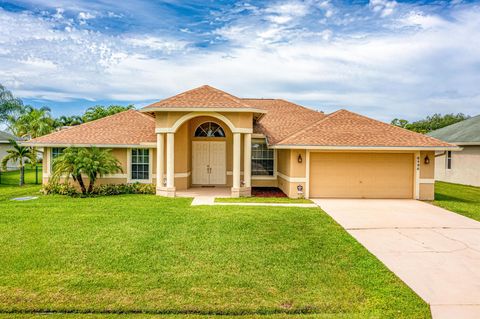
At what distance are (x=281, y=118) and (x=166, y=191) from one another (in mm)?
8720

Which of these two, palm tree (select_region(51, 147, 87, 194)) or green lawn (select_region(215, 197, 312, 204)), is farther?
palm tree (select_region(51, 147, 87, 194))

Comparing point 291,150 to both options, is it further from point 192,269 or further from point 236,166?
point 192,269

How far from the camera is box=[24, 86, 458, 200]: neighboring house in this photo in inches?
569

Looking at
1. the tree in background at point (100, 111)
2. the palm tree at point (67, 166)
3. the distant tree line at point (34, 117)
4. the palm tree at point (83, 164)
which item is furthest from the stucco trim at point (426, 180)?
the tree in background at point (100, 111)

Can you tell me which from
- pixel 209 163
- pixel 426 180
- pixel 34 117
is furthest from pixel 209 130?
pixel 34 117

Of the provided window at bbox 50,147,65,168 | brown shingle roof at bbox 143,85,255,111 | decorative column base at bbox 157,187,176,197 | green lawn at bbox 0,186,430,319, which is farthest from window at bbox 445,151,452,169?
window at bbox 50,147,65,168

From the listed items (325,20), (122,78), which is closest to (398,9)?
(325,20)

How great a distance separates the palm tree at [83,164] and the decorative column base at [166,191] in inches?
88.8

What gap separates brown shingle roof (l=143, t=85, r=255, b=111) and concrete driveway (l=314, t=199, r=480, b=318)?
19.1 feet

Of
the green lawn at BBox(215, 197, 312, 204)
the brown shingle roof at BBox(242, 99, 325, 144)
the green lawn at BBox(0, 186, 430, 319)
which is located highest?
the brown shingle roof at BBox(242, 99, 325, 144)

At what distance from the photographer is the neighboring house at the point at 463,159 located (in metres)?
20.8

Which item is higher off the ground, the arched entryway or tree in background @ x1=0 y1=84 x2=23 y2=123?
tree in background @ x1=0 y1=84 x2=23 y2=123

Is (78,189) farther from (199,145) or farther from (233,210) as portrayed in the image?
(233,210)

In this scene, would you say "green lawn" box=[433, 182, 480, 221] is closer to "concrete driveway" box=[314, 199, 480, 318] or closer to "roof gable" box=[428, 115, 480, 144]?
"concrete driveway" box=[314, 199, 480, 318]
